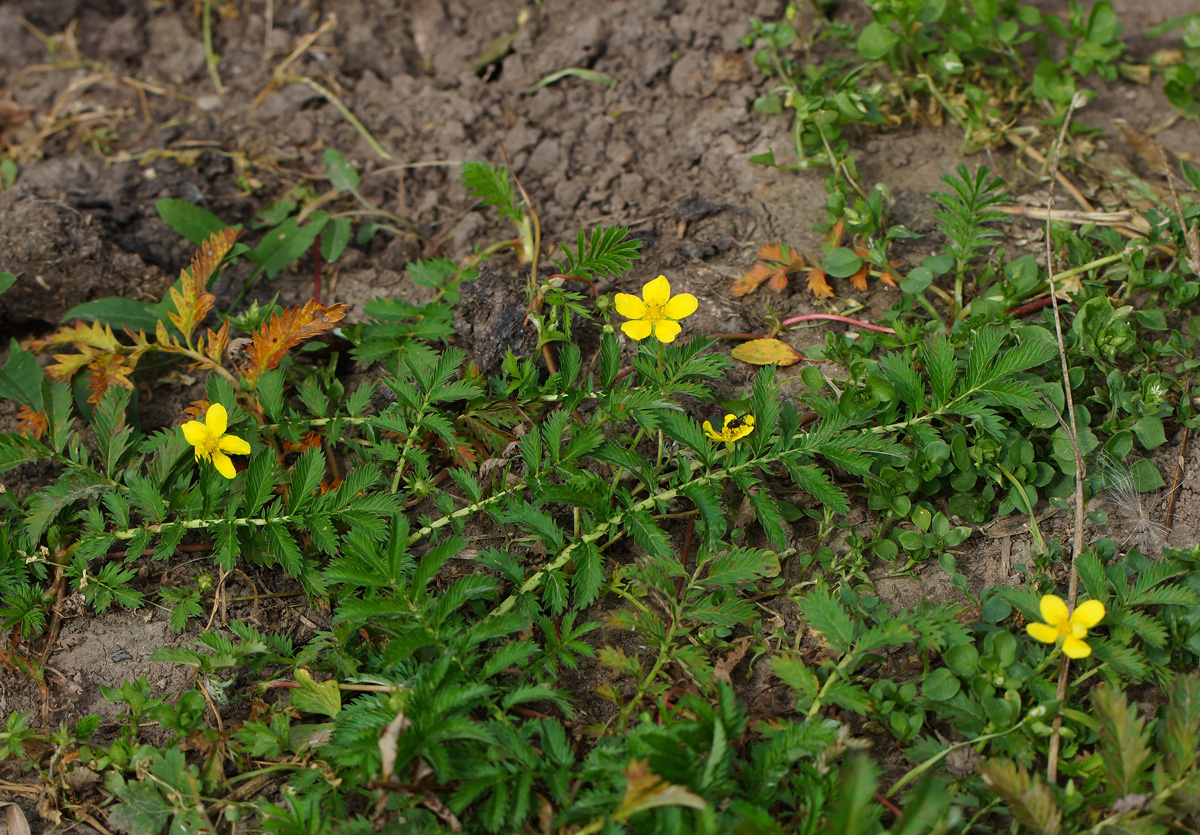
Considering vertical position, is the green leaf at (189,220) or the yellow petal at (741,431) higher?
the green leaf at (189,220)

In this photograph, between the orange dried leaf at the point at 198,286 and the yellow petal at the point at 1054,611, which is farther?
the orange dried leaf at the point at 198,286

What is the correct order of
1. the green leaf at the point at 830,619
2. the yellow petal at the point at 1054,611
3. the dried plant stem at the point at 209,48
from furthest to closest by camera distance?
the dried plant stem at the point at 209,48
the green leaf at the point at 830,619
the yellow petal at the point at 1054,611

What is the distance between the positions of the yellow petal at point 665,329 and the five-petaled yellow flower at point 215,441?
1168mm

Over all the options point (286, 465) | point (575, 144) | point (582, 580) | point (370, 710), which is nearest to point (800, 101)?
point (575, 144)

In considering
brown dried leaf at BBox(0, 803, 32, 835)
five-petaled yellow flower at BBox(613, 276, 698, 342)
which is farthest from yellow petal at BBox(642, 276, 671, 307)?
brown dried leaf at BBox(0, 803, 32, 835)

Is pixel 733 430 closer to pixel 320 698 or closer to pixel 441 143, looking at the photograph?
pixel 320 698

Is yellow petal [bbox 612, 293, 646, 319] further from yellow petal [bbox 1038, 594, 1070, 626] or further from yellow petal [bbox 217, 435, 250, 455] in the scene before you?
yellow petal [bbox 1038, 594, 1070, 626]

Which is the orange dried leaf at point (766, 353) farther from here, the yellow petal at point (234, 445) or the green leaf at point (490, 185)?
the yellow petal at point (234, 445)

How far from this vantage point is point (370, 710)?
6.42 ft

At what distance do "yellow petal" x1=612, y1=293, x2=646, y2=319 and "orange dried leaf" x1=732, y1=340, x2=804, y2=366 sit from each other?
20.4 inches

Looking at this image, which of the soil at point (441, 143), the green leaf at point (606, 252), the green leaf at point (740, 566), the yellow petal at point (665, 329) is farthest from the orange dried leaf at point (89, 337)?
the green leaf at point (740, 566)

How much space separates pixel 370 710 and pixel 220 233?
6.05ft

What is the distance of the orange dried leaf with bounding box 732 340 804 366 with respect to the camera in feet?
9.00

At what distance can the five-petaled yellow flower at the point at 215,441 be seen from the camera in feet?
7.52
